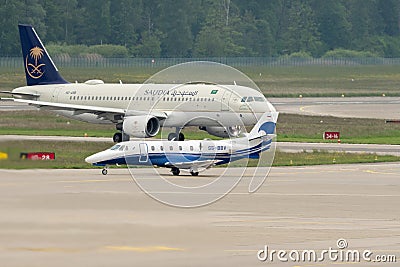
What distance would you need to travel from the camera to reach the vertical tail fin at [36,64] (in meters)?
84.9

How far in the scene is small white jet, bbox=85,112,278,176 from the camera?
53719 millimetres

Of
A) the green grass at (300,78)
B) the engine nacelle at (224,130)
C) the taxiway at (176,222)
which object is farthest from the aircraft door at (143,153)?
the green grass at (300,78)

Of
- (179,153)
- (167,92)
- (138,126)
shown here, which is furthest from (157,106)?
(179,153)

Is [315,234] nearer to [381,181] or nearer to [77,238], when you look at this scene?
[77,238]

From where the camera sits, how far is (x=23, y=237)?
30078 mm

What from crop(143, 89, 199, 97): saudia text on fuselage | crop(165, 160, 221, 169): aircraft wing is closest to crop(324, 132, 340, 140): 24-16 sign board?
crop(143, 89, 199, 97): saudia text on fuselage

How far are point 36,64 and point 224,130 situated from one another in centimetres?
1733

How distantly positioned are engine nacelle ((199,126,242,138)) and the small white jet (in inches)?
755

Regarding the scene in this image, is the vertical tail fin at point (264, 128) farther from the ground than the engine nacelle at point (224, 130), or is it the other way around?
the vertical tail fin at point (264, 128)

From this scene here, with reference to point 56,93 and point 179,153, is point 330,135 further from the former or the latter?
point 179,153

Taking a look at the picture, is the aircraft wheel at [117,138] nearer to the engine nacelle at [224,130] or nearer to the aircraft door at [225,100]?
the engine nacelle at [224,130]

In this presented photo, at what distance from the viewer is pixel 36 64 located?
8512 cm

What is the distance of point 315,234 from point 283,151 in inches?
1502

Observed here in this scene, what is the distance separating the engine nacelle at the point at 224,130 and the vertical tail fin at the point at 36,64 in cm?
1414
